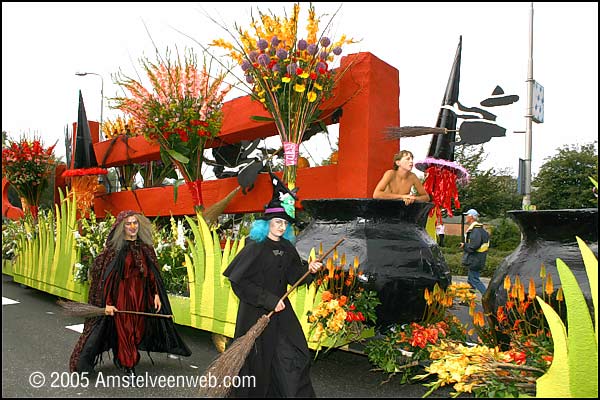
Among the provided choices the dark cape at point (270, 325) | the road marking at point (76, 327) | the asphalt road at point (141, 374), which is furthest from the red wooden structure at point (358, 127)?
the road marking at point (76, 327)

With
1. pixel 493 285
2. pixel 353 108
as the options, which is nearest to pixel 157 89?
pixel 353 108

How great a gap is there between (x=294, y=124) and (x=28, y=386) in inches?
137

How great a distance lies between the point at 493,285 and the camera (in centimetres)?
373

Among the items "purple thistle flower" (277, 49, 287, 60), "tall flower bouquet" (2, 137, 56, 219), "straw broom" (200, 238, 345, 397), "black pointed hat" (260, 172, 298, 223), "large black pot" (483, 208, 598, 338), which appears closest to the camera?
"straw broom" (200, 238, 345, 397)

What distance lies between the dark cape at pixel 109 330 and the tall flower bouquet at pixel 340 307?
151 cm

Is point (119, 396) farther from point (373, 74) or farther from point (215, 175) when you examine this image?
point (215, 175)

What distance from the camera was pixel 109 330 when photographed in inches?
185

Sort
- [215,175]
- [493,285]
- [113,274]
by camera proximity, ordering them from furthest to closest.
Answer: [215,175] → [113,274] → [493,285]

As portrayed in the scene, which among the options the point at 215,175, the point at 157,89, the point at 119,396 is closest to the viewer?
the point at 119,396

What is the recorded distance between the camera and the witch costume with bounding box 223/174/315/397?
3332mm

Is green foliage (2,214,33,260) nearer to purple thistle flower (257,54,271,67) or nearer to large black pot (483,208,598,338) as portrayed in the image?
purple thistle flower (257,54,271,67)

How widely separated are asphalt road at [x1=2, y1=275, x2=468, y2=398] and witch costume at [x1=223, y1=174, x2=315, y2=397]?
0.70 metres

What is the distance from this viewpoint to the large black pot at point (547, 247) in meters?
3.34

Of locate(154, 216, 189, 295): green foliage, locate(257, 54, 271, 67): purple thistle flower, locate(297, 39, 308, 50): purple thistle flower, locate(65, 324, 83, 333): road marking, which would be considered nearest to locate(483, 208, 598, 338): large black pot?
locate(297, 39, 308, 50): purple thistle flower
